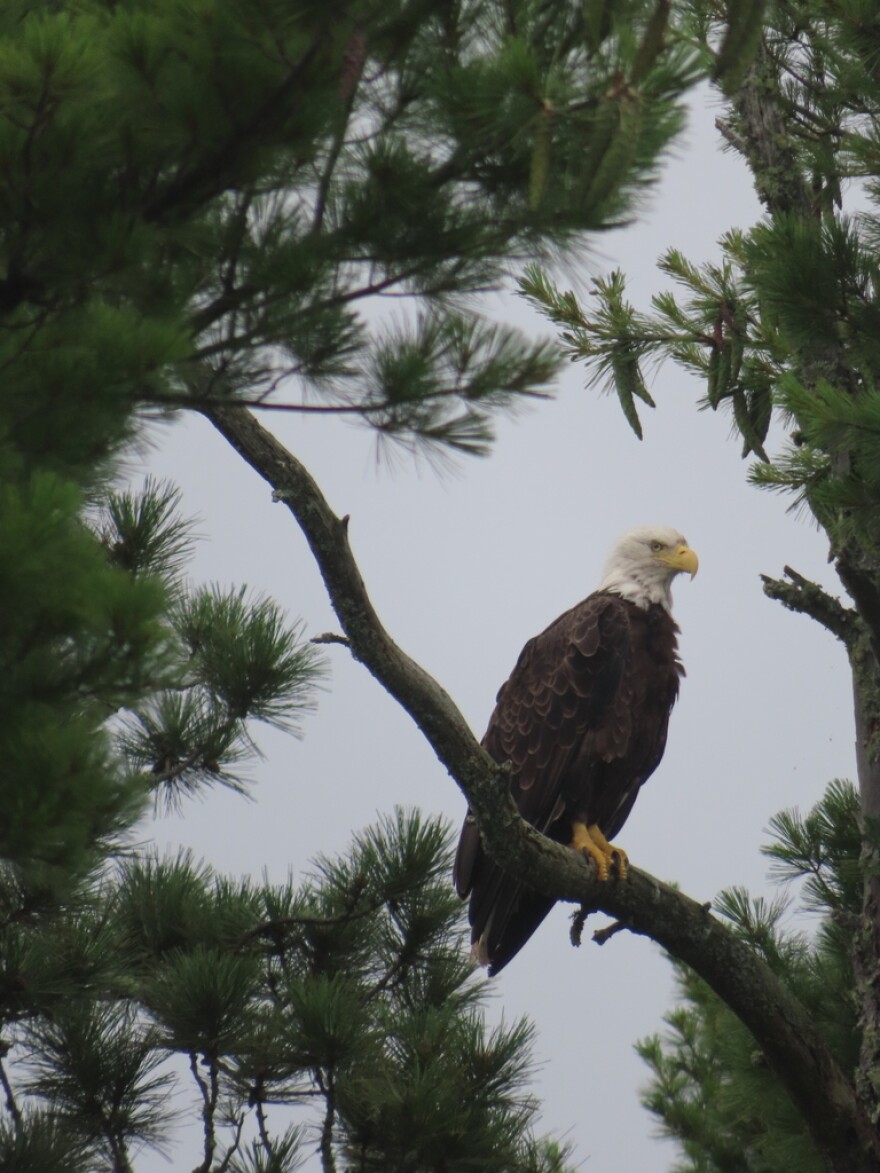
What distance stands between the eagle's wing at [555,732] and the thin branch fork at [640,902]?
0.93 meters

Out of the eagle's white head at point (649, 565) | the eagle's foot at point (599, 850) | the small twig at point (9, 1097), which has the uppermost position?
the eagle's white head at point (649, 565)

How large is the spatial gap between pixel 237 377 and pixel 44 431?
1.36 feet

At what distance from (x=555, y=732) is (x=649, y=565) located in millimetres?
909

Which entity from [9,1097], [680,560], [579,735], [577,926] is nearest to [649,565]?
→ [680,560]

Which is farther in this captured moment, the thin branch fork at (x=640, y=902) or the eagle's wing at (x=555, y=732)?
the eagle's wing at (x=555, y=732)

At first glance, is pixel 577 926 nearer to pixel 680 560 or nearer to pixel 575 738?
pixel 575 738

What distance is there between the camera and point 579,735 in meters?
5.12

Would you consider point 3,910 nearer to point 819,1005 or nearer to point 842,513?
point 842,513

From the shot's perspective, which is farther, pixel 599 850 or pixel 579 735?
pixel 579 735

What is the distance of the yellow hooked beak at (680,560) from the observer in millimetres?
5656

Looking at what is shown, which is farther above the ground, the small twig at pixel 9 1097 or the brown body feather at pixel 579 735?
the brown body feather at pixel 579 735

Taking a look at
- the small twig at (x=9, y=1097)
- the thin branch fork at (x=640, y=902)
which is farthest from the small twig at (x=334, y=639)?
the small twig at (x=9, y=1097)

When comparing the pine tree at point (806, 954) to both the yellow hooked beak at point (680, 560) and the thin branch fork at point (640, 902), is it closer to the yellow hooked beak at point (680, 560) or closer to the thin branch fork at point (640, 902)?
the thin branch fork at point (640, 902)

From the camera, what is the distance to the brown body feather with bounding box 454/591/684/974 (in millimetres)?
5098
